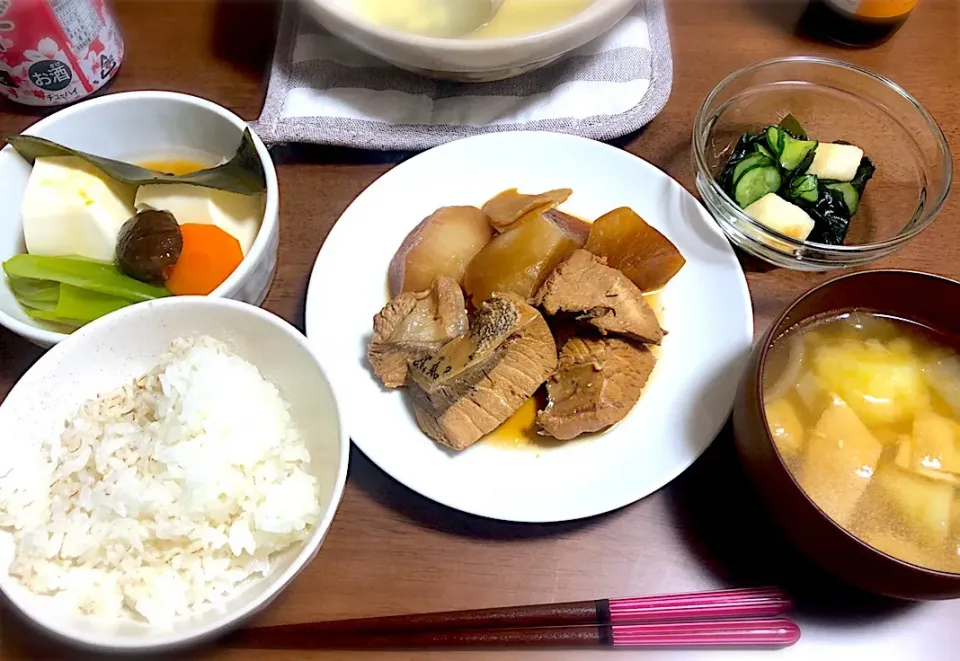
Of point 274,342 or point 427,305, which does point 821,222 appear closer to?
point 427,305

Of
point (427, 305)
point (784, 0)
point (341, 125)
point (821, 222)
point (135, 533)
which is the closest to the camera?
point (135, 533)

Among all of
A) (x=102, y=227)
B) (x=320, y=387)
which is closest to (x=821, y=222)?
(x=320, y=387)

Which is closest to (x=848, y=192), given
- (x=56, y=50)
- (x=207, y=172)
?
(x=207, y=172)

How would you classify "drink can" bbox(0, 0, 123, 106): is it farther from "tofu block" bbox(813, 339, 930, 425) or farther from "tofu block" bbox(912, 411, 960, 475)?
"tofu block" bbox(912, 411, 960, 475)

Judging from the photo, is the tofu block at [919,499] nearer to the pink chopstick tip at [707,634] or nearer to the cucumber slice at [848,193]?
the pink chopstick tip at [707,634]

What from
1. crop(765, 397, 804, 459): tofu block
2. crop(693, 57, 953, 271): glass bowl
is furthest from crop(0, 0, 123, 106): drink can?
crop(765, 397, 804, 459): tofu block
